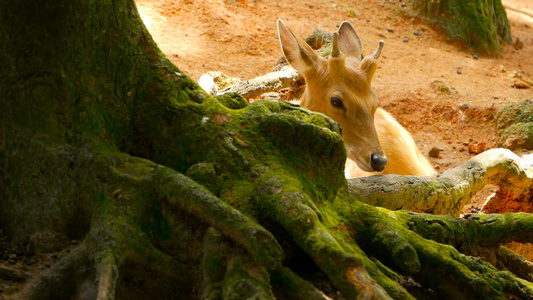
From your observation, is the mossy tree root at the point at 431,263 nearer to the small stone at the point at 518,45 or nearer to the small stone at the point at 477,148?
the small stone at the point at 477,148

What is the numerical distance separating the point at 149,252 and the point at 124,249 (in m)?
0.12

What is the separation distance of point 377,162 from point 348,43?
176 centimetres

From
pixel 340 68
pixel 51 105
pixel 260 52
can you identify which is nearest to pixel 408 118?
pixel 260 52

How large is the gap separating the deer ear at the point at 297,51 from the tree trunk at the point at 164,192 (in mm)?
3364

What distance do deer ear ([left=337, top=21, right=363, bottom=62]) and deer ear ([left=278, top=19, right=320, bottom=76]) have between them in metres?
0.57

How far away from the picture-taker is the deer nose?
6.14 meters

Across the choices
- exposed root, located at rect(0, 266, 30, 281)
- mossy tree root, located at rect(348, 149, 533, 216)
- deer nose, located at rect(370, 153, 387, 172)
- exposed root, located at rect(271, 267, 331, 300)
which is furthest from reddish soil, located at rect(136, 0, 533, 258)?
exposed root, located at rect(0, 266, 30, 281)

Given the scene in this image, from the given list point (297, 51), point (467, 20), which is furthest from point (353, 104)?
point (467, 20)

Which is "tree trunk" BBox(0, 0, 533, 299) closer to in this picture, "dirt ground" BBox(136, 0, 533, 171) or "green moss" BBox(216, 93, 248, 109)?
"green moss" BBox(216, 93, 248, 109)

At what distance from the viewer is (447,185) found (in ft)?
16.0

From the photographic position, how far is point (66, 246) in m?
2.96

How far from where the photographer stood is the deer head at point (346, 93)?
6.29 meters

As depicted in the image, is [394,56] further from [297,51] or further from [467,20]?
[297,51]

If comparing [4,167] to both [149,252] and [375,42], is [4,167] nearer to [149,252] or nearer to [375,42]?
[149,252]
